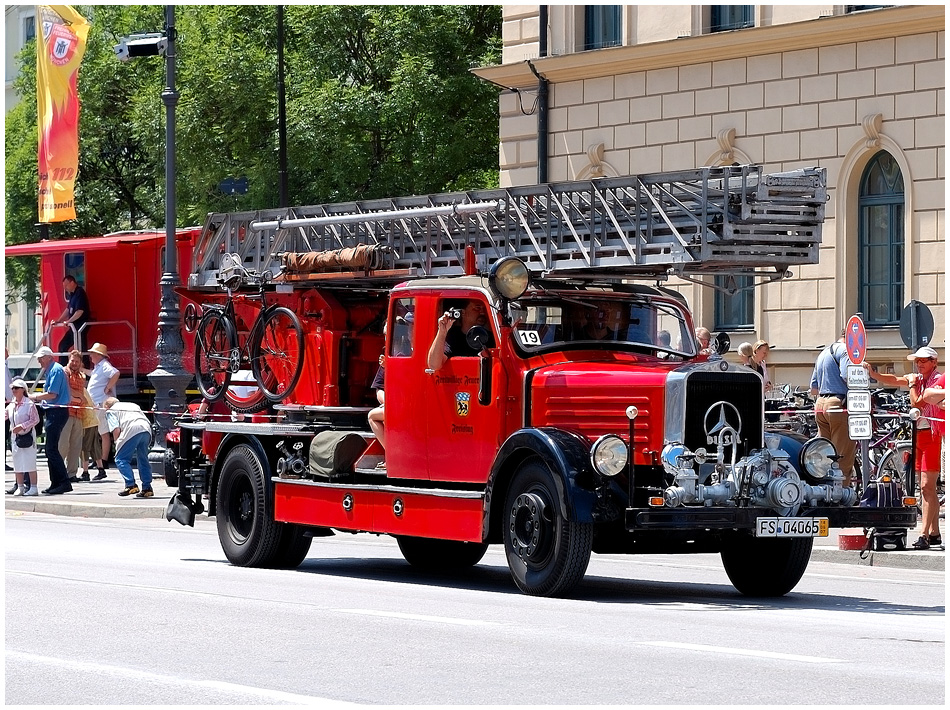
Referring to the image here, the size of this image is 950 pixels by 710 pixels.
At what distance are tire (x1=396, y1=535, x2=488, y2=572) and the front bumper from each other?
383 cm

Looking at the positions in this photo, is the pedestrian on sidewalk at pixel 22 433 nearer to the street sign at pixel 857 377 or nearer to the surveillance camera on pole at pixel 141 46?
the surveillance camera on pole at pixel 141 46

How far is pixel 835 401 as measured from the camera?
18.7 meters

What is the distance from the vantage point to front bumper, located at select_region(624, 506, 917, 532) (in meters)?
12.1

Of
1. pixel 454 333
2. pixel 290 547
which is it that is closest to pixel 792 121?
pixel 290 547

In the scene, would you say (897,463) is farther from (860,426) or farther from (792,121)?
(792,121)

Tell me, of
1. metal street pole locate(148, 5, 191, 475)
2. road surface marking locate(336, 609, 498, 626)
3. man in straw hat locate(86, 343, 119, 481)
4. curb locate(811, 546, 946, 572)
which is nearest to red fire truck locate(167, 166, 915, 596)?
road surface marking locate(336, 609, 498, 626)

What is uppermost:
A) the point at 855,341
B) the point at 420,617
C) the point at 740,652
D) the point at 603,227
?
the point at 603,227

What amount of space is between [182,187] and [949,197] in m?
21.8

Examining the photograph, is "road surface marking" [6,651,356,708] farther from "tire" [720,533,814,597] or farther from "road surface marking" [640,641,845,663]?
"tire" [720,533,814,597]

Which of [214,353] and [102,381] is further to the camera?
[102,381]

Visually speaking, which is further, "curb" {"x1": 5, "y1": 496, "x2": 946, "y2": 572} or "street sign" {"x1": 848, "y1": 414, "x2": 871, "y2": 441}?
"curb" {"x1": 5, "y1": 496, "x2": 946, "y2": 572}

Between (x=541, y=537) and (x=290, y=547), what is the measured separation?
145 inches

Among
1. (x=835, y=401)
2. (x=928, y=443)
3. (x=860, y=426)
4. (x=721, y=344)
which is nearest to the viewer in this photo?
(x=721, y=344)

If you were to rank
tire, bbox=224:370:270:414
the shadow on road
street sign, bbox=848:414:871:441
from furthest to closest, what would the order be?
tire, bbox=224:370:270:414, street sign, bbox=848:414:871:441, the shadow on road
